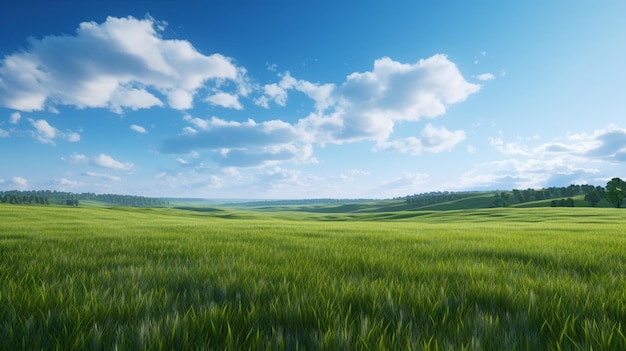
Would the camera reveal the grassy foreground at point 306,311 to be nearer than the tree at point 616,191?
Yes

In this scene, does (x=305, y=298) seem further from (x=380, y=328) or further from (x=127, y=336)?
(x=127, y=336)

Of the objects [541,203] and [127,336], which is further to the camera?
[541,203]

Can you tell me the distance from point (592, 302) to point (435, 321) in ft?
4.71

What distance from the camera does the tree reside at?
302 ft

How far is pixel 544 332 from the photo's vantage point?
2014 mm

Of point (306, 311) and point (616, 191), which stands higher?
point (616, 191)

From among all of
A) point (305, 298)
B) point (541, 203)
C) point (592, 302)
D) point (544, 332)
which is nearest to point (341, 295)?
point (305, 298)

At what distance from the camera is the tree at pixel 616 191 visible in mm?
92125

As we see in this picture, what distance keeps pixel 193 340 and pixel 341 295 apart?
1.26 m

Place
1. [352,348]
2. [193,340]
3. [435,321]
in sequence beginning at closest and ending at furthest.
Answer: [352,348] → [193,340] → [435,321]

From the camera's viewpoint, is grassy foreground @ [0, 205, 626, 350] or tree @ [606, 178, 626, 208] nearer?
grassy foreground @ [0, 205, 626, 350]

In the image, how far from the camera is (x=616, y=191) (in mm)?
92188

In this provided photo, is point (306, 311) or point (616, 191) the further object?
point (616, 191)

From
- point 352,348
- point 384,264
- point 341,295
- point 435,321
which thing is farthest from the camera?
point 384,264
